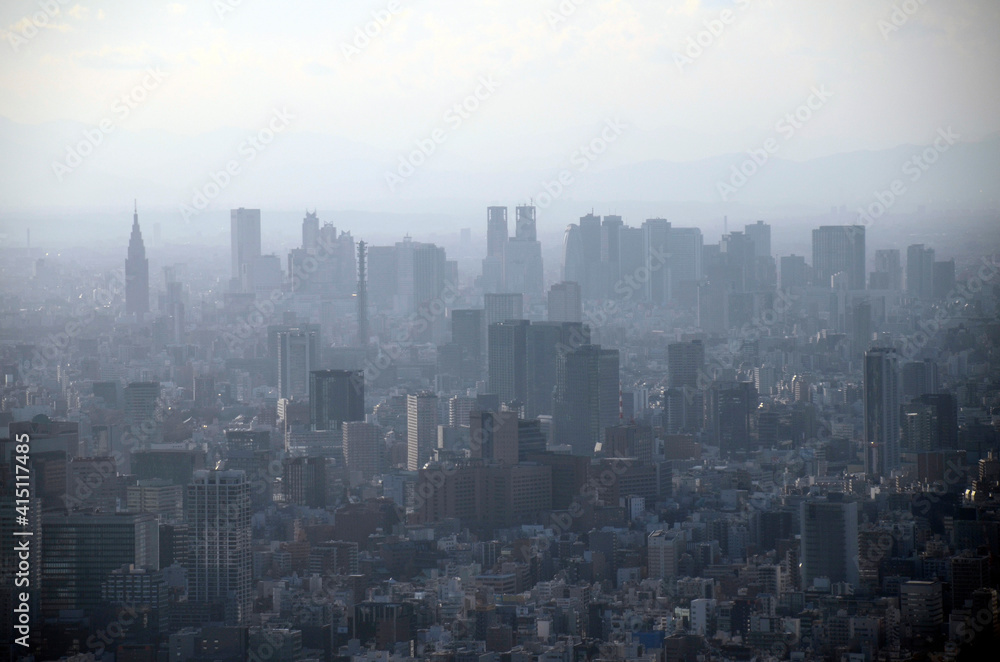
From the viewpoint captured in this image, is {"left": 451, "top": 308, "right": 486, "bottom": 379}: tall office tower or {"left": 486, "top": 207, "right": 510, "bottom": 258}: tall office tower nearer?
{"left": 451, "top": 308, "right": 486, "bottom": 379}: tall office tower

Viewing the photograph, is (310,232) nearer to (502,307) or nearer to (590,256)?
(502,307)

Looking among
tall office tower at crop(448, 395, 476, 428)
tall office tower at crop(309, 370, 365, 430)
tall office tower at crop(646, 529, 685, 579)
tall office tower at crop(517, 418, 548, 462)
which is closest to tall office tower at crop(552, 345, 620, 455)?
tall office tower at crop(448, 395, 476, 428)

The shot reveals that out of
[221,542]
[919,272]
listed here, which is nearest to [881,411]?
[919,272]

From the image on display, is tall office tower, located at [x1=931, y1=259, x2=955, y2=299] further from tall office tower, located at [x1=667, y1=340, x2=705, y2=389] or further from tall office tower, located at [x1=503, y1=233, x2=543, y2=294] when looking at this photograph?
tall office tower, located at [x1=503, y1=233, x2=543, y2=294]

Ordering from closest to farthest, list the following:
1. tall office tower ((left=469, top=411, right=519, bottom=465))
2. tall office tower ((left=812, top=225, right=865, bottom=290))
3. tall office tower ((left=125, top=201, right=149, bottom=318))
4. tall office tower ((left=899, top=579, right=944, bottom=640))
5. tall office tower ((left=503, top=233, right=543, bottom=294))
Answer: tall office tower ((left=899, top=579, right=944, bottom=640)), tall office tower ((left=469, top=411, right=519, bottom=465)), tall office tower ((left=125, top=201, right=149, bottom=318)), tall office tower ((left=812, top=225, right=865, bottom=290)), tall office tower ((left=503, top=233, right=543, bottom=294))

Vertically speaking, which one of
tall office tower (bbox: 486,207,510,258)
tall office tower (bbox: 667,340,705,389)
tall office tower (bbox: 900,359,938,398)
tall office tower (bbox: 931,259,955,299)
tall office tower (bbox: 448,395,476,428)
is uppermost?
tall office tower (bbox: 486,207,510,258)

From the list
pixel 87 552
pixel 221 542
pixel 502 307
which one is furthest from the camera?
pixel 502 307
